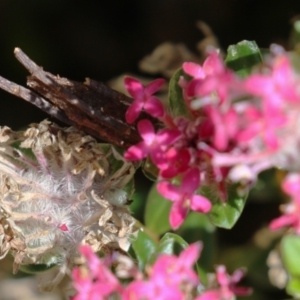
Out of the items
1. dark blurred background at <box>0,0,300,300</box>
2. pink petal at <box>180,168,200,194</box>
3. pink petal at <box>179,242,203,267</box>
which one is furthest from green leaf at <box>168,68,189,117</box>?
dark blurred background at <box>0,0,300,300</box>

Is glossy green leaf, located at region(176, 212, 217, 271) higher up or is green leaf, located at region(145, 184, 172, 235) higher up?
green leaf, located at region(145, 184, 172, 235)

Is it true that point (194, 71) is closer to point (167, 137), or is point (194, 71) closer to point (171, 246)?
point (167, 137)

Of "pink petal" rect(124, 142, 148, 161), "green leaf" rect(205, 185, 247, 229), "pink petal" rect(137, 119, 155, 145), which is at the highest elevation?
"pink petal" rect(137, 119, 155, 145)

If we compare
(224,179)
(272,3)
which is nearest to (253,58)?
(224,179)

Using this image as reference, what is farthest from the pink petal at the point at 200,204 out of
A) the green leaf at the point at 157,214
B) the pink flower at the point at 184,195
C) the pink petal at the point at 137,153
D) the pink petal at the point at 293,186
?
the green leaf at the point at 157,214

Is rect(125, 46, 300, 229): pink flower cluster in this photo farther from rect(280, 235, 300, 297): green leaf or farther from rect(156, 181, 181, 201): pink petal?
rect(280, 235, 300, 297): green leaf

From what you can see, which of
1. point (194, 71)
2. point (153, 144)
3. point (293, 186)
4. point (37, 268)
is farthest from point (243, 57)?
point (37, 268)

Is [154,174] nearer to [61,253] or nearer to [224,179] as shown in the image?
[224,179]
